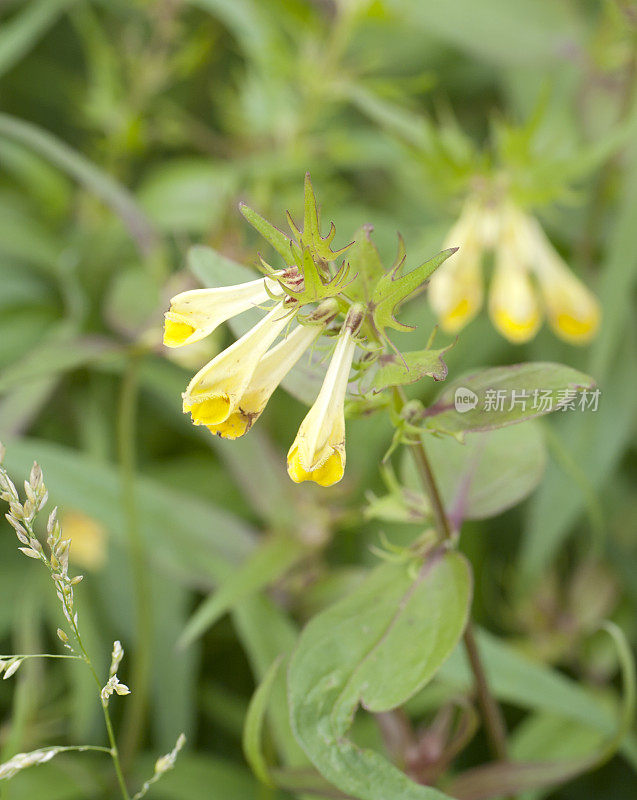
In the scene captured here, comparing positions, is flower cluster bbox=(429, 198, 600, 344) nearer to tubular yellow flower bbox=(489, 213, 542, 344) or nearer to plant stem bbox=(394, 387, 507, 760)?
tubular yellow flower bbox=(489, 213, 542, 344)

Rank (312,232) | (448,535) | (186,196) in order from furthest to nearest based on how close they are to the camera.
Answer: (186,196)
(448,535)
(312,232)

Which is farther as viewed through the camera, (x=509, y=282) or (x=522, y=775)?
(x=509, y=282)

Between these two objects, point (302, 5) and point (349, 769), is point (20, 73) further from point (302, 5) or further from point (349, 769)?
point (349, 769)

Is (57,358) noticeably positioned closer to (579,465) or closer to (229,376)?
(229,376)

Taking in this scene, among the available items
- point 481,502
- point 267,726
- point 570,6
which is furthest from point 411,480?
point 570,6

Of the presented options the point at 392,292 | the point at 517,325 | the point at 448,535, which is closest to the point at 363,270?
the point at 392,292
